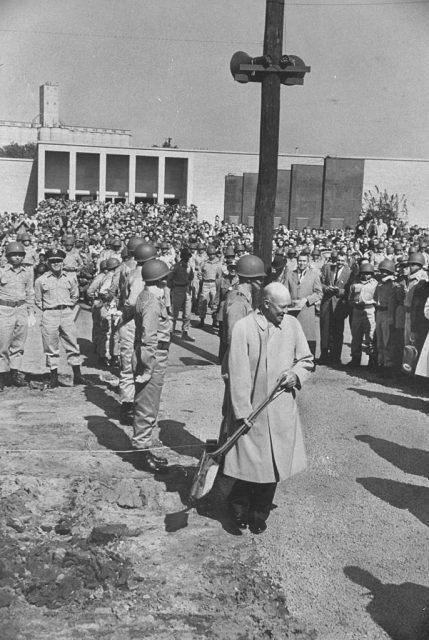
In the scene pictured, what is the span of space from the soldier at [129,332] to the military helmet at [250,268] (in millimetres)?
1518

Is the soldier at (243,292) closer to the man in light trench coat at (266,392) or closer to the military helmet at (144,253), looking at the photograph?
the man in light trench coat at (266,392)

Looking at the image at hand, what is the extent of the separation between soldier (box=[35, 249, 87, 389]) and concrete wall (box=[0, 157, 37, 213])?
5182 cm

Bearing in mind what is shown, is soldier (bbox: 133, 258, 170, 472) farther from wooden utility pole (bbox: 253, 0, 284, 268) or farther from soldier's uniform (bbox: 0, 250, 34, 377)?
wooden utility pole (bbox: 253, 0, 284, 268)

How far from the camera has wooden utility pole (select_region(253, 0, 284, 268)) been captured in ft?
34.5

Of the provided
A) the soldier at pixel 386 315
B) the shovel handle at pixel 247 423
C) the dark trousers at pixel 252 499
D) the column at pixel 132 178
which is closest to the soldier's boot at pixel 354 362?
the soldier at pixel 386 315

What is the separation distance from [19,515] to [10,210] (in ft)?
189

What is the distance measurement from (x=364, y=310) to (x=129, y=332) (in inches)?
176

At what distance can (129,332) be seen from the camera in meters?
9.52

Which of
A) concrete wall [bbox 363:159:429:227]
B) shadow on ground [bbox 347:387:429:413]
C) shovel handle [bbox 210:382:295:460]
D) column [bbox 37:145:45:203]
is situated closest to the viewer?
shovel handle [bbox 210:382:295:460]

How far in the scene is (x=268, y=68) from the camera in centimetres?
1043

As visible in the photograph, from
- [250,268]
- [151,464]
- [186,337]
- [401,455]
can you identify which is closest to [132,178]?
[186,337]

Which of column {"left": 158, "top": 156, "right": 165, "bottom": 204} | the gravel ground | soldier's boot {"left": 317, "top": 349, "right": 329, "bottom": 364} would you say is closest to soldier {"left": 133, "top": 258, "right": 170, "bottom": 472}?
the gravel ground

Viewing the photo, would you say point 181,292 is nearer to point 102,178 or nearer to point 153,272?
point 153,272

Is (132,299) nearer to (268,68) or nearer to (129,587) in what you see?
(268,68)
